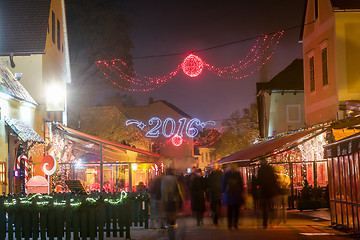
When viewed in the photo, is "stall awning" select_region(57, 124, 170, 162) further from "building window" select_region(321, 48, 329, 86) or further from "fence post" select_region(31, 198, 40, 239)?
"fence post" select_region(31, 198, 40, 239)

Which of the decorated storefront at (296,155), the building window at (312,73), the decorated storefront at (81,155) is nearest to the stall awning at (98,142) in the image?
the decorated storefront at (81,155)

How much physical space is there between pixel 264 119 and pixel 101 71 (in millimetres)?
12312

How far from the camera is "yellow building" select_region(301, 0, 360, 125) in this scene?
76.7 feet

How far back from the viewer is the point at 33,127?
2533 cm

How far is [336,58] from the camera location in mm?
23578

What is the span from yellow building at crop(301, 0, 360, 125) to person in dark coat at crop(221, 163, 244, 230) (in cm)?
779

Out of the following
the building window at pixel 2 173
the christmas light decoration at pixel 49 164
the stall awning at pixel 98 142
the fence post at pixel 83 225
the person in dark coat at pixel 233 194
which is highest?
the stall awning at pixel 98 142

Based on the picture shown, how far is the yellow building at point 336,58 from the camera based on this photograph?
23.4 m

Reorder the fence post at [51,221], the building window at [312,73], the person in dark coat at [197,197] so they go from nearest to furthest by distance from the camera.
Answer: the fence post at [51,221] → the person in dark coat at [197,197] → the building window at [312,73]

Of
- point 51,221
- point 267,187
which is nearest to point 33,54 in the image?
point 51,221

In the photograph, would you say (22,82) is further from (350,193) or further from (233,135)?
(233,135)

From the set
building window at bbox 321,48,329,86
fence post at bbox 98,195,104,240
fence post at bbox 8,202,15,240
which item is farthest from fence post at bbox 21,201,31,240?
building window at bbox 321,48,329,86

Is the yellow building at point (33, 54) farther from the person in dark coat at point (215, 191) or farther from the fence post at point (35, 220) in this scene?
the fence post at point (35, 220)

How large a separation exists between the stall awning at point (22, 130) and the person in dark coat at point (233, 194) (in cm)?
918
